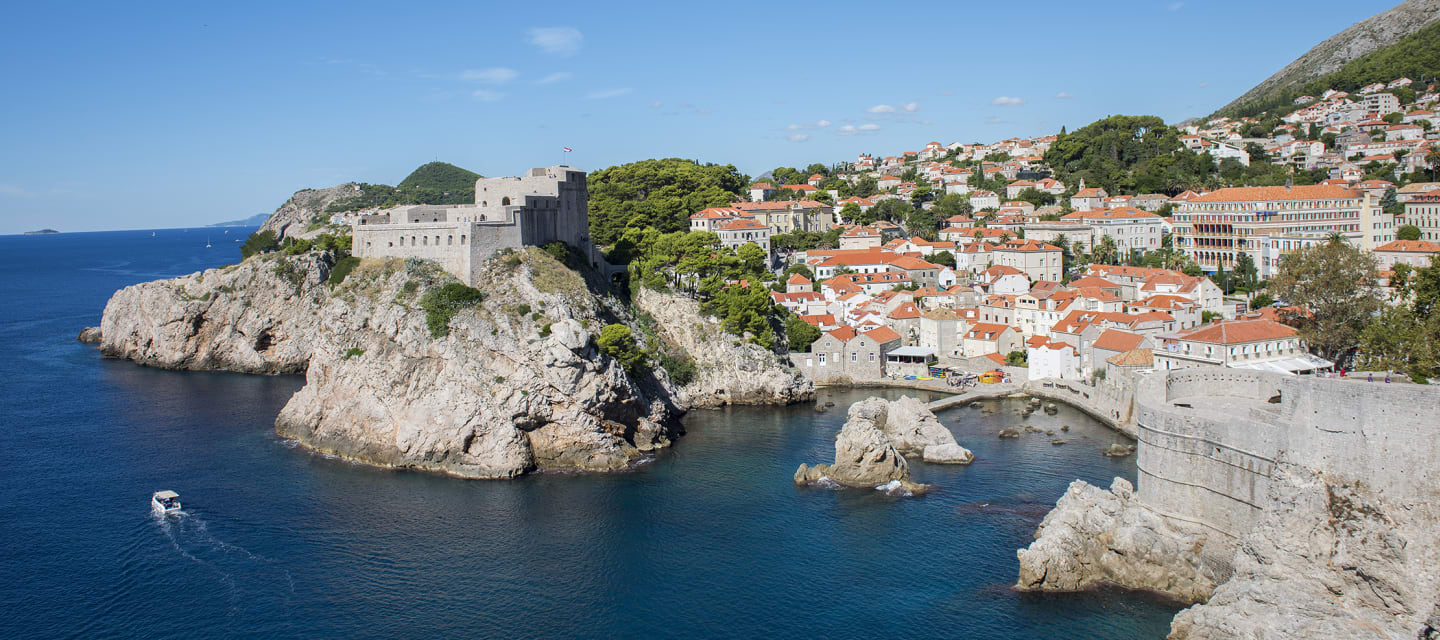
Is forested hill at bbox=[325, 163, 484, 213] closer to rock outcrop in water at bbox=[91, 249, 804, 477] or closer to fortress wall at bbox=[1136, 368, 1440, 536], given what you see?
rock outcrop in water at bbox=[91, 249, 804, 477]

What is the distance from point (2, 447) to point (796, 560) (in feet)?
106

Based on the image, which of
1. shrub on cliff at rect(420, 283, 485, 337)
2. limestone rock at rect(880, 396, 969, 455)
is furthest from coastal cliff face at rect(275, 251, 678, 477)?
limestone rock at rect(880, 396, 969, 455)

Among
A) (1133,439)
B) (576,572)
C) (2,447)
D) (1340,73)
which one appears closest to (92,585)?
(576,572)

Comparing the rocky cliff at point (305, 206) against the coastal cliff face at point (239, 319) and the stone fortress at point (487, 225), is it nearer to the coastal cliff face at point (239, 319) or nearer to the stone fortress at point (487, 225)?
the coastal cliff face at point (239, 319)

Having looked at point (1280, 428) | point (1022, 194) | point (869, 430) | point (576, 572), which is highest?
point (1022, 194)

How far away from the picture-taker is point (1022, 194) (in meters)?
89.3

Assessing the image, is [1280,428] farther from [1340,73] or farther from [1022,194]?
[1340,73]

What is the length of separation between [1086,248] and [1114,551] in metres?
52.7

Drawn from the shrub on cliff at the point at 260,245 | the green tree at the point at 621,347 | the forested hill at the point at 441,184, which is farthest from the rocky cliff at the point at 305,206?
the green tree at the point at 621,347

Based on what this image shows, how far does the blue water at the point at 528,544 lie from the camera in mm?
22391

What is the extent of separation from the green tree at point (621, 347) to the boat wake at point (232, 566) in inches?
599

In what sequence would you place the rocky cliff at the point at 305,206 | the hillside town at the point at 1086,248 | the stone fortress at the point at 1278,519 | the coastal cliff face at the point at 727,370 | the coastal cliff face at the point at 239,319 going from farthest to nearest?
1. the rocky cliff at the point at 305,206
2. the coastal cliff face at the point at 239,319
3. the hillside town at the point at 1086,248
4. the coastal cliff face at the point at 727,370
5. the stone fortress at the point at 1278,519

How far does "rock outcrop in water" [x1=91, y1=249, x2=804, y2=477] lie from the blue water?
1267 millimetres

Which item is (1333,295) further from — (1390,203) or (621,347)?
(621,347)
